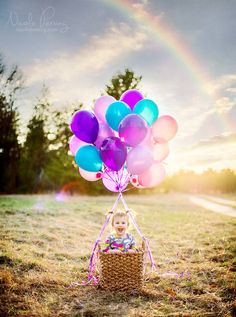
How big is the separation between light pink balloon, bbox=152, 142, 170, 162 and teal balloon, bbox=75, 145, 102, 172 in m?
0.89

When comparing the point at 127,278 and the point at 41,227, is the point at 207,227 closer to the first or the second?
the point at 41,227

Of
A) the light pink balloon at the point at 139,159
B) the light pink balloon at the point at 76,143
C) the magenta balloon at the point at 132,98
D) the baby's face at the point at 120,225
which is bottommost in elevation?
the baby's face at the point at 120,225

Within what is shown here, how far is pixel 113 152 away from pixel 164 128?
0.90 meters

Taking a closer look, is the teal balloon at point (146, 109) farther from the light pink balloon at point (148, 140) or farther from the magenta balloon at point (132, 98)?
the magenta balloon at point (132, 98)

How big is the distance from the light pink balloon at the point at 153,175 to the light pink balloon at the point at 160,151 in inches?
3.7

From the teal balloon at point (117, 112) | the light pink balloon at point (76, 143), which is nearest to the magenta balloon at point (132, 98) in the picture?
the teal balloon at point (117, 112)

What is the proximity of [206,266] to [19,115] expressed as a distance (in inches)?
884

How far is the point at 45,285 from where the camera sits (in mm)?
4133

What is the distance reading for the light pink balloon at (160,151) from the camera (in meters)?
4.90

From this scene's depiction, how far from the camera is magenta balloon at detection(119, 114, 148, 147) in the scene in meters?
4.17

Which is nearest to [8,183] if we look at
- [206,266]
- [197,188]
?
[206,266]

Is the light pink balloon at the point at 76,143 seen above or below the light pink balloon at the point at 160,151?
above

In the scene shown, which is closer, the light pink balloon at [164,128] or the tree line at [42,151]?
the light pink balloon at [164,128]

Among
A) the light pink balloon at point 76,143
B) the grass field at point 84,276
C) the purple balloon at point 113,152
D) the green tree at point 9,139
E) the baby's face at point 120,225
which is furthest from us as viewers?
the green tree at point 9,139
